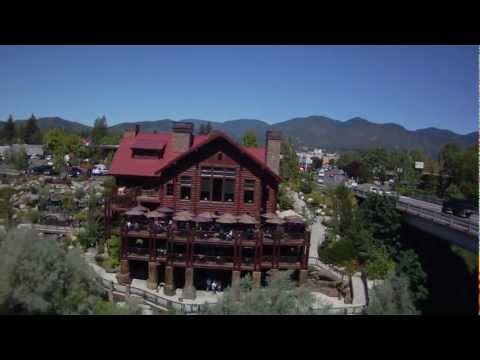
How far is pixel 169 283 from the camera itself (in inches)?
645

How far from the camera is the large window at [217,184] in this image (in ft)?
61.5

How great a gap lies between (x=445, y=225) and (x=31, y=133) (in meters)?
69.9

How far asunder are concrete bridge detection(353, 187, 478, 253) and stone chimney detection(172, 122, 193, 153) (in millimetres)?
12378

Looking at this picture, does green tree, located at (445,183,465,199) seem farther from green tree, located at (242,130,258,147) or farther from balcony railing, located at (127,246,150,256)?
balcony railing, located at (127,246,150,256)

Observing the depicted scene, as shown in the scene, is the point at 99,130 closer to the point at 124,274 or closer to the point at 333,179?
the point at 333,179

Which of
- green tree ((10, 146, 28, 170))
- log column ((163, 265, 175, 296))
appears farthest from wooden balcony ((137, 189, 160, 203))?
green tree ((10, 146, 28, 170))

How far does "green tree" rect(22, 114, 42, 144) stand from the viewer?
225ft

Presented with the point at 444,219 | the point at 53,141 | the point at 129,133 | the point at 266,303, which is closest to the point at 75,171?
the point at 53,141

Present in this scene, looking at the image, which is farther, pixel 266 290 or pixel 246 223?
pixel 246 223

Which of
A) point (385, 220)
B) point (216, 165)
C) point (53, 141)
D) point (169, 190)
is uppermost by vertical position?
point (53, 141)
